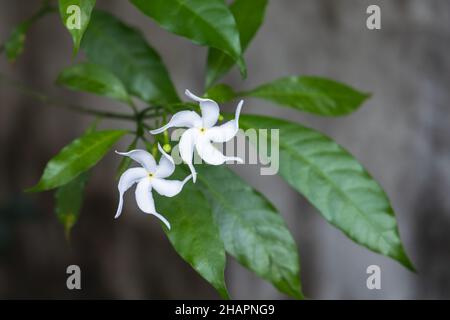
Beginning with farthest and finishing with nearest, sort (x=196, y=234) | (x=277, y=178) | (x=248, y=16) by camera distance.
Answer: (x=277, y=178) < (x=248, y=16) < (x=196, y=234)

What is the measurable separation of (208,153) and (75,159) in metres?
0.21

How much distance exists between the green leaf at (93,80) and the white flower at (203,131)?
1.07 ft

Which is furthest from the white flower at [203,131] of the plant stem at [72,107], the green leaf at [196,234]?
the plant stem at [72,107]

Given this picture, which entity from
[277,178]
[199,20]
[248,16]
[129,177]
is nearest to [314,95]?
[248,16]

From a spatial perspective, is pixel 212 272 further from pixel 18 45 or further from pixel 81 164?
pixel 18 45

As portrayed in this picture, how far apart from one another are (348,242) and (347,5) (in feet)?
Answer: 2.19

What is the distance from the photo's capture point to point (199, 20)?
0.64 meters

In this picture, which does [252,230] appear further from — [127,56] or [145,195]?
[127,56]

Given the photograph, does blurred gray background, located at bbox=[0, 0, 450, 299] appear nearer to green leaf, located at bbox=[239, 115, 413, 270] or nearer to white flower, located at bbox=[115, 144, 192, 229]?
green leaf, located at bbox=[239, 115, 413, 270]

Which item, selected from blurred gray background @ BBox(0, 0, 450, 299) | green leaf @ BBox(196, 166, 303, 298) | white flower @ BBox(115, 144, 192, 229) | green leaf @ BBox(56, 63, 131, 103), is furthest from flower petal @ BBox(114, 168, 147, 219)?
blurred gray background @ BBox(0, 0, 450, 299)

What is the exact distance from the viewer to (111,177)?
1775mm

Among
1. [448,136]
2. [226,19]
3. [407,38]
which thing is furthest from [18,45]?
[448,136]

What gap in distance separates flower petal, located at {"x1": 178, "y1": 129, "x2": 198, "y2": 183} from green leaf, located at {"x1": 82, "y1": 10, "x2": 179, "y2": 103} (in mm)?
327

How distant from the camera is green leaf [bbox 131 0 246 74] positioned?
0.62 meters
